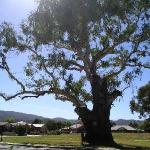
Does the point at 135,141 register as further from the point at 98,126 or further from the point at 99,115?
the point at 99,115

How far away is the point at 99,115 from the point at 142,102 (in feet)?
214

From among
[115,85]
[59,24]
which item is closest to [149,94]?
[115,85]

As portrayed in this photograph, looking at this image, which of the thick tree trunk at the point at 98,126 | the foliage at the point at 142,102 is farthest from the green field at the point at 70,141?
the foliage at the point at 142,102

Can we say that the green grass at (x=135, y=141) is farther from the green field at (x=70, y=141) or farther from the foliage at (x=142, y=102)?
the foliage at (x=142, y=102)

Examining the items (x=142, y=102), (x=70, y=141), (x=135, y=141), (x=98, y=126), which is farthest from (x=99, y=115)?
(x=142, y=102)

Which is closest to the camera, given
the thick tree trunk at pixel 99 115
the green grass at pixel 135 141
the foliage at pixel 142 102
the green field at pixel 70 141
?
the green grass at pixel 135 141

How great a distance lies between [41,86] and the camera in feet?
165

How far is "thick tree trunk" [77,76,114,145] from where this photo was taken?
4591cm

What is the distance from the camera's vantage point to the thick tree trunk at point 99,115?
45.9m

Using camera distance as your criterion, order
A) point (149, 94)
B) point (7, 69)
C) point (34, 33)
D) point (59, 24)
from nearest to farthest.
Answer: point (59, 24) < point (34, 33) < point (7, 69) < point (149, 94)

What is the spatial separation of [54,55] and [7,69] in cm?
720

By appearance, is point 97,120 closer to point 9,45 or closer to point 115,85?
point 115,85

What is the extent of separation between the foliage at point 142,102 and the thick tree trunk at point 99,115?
60609mm

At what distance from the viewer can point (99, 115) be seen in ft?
150
